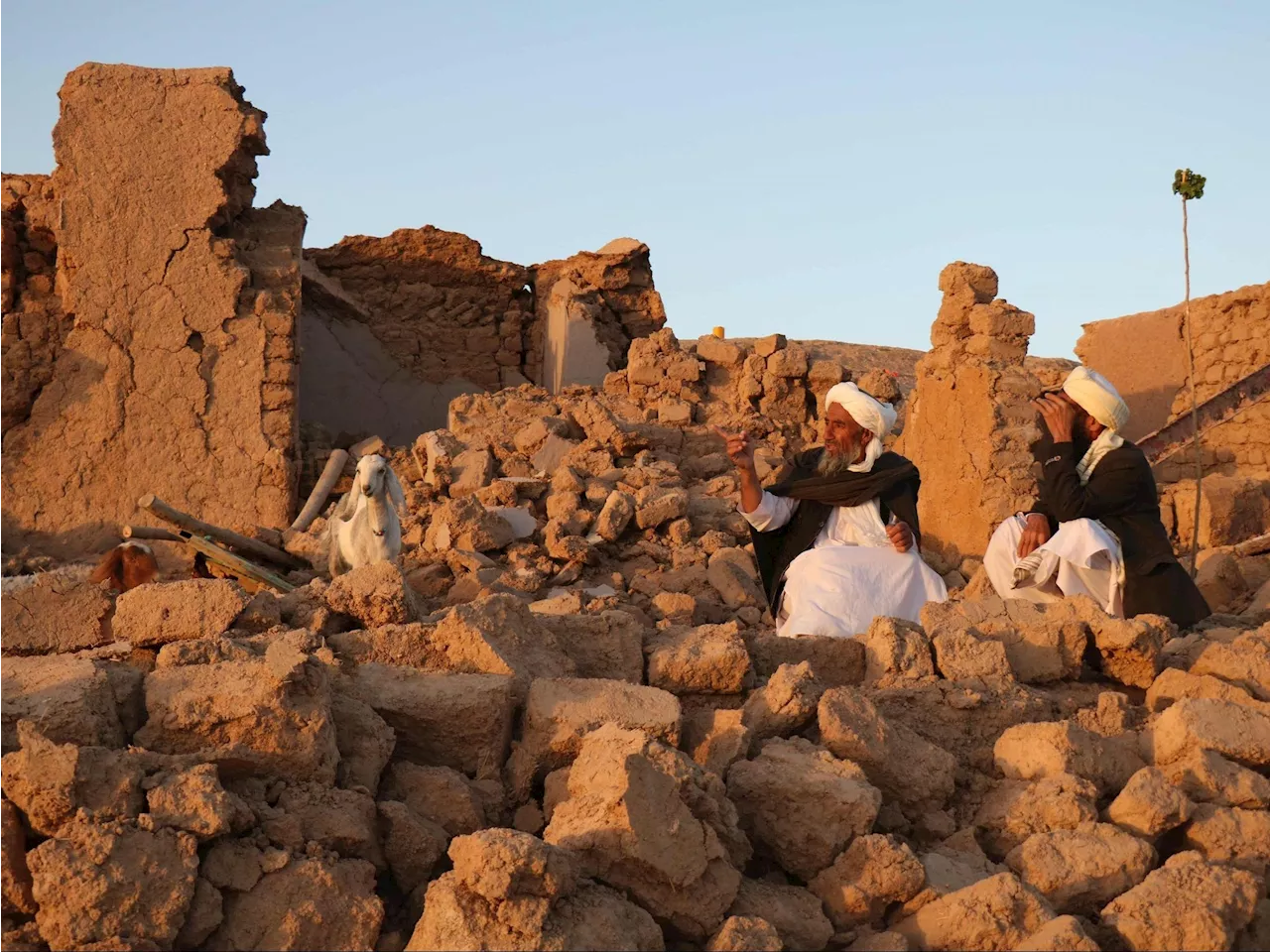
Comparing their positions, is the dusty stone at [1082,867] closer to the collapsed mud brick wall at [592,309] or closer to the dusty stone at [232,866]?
the dusty stone at [232,866]

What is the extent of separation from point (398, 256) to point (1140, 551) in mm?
9142

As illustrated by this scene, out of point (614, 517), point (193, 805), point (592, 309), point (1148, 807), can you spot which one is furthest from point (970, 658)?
point (592, 309)

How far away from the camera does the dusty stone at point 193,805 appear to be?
289 centimetres

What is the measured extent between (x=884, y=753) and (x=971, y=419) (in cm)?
573

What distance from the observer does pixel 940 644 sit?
4320mm

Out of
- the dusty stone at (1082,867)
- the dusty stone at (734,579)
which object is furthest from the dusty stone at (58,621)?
the dusty stone at (734,579)

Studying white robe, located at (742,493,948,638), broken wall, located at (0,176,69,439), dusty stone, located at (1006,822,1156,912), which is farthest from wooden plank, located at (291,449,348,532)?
dusty stone, located at (1006,822,1156,912)

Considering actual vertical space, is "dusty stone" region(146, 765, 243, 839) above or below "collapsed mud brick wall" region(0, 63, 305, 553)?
below

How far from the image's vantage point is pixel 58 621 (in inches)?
191

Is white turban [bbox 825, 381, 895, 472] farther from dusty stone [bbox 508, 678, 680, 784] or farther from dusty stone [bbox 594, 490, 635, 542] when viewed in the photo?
dusty stone [bbox 508, 678, 680, 784]

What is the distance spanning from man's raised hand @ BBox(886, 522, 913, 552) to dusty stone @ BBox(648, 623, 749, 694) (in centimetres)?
203

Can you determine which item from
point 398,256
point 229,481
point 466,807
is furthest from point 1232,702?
point 398,256

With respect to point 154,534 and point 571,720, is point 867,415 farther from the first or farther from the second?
point 154,534

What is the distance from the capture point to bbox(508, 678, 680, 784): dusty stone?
3.52 m
